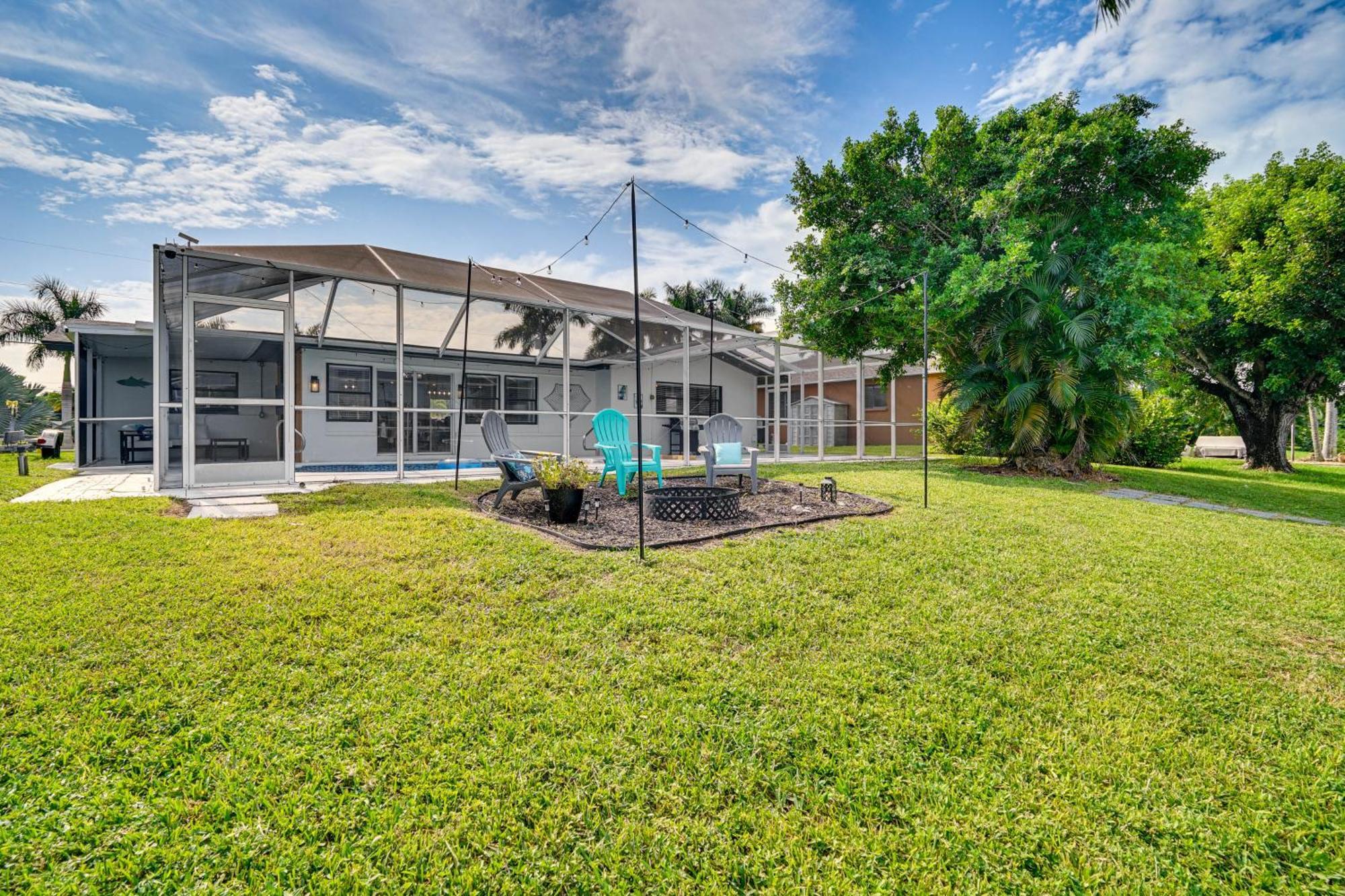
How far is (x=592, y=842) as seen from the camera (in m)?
1.55

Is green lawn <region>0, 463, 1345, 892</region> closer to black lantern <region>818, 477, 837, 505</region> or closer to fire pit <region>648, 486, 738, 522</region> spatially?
fire pit <region>648, 486, 738, 522</region>

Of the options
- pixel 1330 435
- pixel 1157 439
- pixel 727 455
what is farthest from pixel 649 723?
pixel 1330 435

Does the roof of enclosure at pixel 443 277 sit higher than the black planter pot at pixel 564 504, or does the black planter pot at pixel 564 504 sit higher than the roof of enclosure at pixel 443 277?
the roof of enclosure at pixel 443 277

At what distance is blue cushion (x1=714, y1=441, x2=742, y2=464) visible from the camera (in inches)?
279

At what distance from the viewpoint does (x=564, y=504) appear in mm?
5148

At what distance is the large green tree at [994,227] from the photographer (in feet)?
29.2

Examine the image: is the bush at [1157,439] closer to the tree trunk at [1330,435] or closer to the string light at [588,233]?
the tree trunk at [1330,435]

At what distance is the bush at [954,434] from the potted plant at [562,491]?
8.51 meters

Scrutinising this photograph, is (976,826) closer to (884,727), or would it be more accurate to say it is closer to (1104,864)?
(1104,864)

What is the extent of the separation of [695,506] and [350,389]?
31.4 ft

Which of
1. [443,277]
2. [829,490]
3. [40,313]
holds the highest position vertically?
[40,313]

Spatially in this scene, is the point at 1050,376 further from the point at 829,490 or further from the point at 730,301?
the point at 730,301

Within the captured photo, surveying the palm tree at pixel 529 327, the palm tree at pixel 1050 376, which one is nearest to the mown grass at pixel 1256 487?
the palm tree at pixel 1050 376

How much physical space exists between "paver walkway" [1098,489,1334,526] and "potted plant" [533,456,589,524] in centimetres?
749
